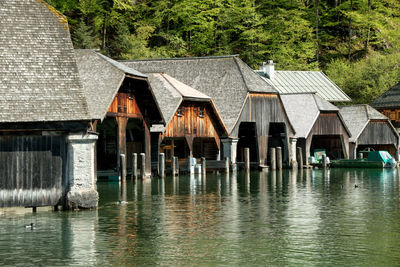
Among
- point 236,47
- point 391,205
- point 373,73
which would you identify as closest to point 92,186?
point 391,205

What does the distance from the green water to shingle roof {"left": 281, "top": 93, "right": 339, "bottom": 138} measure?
3272 centimetres

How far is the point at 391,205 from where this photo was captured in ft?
99.3

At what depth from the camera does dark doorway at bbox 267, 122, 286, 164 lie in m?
66.1

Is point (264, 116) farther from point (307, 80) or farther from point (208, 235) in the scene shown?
point (208, 235)

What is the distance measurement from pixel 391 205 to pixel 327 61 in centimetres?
7407

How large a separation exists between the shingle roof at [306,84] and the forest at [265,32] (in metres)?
8.40

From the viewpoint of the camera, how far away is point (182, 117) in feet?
186

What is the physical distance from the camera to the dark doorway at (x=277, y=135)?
66100mm

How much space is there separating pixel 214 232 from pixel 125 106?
25.9m

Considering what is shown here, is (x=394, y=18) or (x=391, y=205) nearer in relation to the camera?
(x=391, y=205)

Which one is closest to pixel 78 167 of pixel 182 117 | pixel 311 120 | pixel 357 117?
pixel 182 117

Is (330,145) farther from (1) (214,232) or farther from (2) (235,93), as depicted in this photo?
(1) (214,232)

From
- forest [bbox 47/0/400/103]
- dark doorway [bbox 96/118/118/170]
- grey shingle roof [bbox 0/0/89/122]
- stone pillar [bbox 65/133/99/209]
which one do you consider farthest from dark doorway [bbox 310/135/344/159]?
stone pillar [bbox 65/133/99/209]

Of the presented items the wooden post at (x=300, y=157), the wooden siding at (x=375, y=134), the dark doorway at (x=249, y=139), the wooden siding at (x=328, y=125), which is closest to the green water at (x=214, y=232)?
the wooden post at (x=300, y=157)
